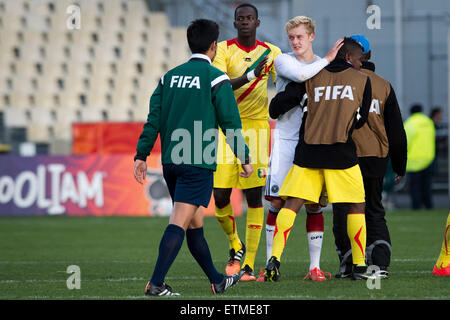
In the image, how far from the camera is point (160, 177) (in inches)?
624

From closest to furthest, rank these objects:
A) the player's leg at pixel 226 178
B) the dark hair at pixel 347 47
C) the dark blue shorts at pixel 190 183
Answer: the dark blue shorts at pixel 190 183 → the dark hair at pixel 347 47 → the player's leg at pixel 226 178

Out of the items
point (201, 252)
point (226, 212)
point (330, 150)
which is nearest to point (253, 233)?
point (226, 212)

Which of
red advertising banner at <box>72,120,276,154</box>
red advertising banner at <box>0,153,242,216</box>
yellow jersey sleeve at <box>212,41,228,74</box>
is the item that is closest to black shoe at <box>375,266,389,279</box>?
yellow jersey sleeve at <box>212,41,228,74</box>

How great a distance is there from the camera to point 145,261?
9078 millimetres

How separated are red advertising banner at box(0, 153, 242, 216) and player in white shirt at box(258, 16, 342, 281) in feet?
28.5

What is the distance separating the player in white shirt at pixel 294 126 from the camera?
6.57 meters

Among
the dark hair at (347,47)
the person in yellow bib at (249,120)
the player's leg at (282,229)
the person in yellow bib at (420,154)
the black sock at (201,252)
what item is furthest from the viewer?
the person in yellow bib at (420,154)

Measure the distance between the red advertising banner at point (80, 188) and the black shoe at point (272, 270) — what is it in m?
9.17

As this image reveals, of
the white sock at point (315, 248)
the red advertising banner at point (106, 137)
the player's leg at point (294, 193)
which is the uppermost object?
the red advertising banner at point (106, 137)

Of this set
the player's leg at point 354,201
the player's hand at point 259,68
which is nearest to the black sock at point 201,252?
the player's leg at point 354,201

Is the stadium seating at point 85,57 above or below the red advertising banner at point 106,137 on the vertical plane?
above

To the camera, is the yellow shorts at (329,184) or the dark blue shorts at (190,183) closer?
the dark blue shorts at (190,183)

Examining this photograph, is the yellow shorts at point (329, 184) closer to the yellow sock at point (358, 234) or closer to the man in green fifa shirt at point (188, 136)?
the yellow sock at point (358, 234)

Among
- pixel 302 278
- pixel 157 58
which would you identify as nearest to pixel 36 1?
pixel 157 58
